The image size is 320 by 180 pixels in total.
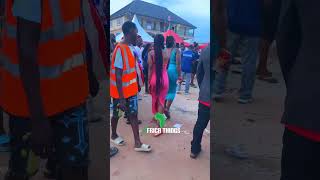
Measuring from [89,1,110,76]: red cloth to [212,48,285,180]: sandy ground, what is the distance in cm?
61

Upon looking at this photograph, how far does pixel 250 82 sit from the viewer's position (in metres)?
1.80

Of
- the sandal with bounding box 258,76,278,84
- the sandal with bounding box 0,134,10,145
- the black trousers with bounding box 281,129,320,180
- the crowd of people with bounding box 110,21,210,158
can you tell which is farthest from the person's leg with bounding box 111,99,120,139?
the black trousers with bounding box 281,129,320,180

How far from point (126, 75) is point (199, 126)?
0.46m

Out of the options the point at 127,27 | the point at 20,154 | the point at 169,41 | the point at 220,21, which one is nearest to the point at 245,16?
the point at 220,21

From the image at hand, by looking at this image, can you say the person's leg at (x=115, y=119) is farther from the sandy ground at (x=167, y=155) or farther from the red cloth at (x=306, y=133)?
the red cloth at (x=306, y=133)

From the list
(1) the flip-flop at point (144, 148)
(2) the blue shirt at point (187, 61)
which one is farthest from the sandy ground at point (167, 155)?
(2) the blue shirt at point (187, 61)

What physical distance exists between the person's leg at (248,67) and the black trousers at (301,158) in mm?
582

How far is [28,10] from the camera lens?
1.19 metres

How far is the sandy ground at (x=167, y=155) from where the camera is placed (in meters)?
1.87

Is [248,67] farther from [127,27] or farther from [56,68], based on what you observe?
[56,68]

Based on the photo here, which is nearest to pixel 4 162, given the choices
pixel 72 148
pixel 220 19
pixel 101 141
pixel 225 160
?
pixel 101 141

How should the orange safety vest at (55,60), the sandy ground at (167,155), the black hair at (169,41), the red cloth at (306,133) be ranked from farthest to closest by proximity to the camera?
the sandy ground at (167,155), the black hair at (169,41), the orange safety vest at (55,60), the red cloth at (306,133)

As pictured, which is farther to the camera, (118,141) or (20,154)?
(118,141)

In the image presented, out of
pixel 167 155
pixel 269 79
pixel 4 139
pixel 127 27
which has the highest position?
pixel 127 27
